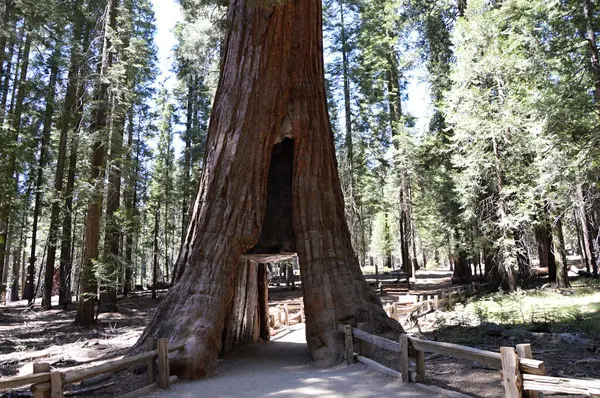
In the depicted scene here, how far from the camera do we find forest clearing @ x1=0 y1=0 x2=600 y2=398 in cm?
765

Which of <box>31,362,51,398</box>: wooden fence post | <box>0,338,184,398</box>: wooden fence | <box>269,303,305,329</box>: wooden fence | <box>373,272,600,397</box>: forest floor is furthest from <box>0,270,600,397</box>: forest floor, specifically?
<box>269,303,305,329</box>: wooden fence

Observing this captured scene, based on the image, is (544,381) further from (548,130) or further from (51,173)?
(51,173)

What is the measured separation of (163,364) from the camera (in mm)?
6965

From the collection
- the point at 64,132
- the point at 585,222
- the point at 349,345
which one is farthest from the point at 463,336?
the point at 64,132

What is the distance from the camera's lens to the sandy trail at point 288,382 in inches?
249

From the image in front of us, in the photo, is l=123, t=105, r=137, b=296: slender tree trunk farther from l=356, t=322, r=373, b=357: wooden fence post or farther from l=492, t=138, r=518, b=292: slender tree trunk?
l=492, t=138, r=518, b=292: slender tree trunk

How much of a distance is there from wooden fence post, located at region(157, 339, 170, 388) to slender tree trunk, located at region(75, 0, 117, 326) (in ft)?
28.4

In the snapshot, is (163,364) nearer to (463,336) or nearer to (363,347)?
(363,347)

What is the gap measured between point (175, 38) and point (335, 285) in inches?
1066

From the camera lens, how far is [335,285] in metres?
9.37

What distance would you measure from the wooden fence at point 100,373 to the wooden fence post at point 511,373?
4925mm

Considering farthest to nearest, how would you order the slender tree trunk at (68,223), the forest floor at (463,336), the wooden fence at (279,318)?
the slender tree trunk at (68,223), the wooden fence at (279,318), the forest floor at (463,336)

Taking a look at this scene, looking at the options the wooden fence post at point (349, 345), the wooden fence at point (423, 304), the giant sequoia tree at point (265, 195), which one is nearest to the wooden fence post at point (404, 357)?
the wooden fence post at point (349, 345)

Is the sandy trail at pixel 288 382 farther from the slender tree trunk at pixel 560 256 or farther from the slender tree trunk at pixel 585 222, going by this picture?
the slender tree trunk at pixel 560 256
